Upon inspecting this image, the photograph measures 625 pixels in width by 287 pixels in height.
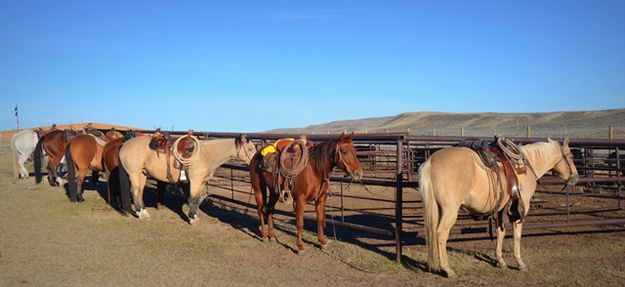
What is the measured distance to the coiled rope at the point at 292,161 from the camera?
5.59 metres

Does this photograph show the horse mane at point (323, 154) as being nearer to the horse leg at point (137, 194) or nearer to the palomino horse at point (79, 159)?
the horse leg at point (137, 194)

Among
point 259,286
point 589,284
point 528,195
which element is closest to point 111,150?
point 259,286

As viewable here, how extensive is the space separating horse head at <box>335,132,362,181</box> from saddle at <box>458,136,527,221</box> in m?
1.31

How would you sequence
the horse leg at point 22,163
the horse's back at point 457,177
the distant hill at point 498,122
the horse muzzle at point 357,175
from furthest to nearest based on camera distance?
the distant hill at point 498,122 < the horse leg at point 22,163 < the horse muzzle at point 357,175 < the horse's back at point 457,177

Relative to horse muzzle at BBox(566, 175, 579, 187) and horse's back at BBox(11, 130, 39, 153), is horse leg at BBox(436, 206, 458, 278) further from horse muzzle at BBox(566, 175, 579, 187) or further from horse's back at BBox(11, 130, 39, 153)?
horse's back at BBox(11, 130, 39, 153)

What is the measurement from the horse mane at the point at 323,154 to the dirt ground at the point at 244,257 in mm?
1116

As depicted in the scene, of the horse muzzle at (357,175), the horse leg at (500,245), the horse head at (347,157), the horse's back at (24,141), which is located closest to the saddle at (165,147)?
the horse head at (347,157)

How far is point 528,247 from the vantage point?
18.8 feet

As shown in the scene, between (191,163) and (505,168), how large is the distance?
190 inches

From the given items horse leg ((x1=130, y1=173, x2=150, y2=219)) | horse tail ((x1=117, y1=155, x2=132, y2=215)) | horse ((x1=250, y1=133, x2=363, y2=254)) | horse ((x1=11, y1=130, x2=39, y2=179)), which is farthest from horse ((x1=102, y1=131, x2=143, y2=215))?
horse ((x1=11, y1=130, x2=39, y2=179))

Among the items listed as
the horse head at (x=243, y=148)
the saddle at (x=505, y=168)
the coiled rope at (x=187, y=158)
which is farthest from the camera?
the horse head at (x=243, y=148)

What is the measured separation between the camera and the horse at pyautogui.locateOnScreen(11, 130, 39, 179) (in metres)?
13.8

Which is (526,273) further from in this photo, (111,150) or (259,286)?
(111,150)

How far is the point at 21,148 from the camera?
13.9m
